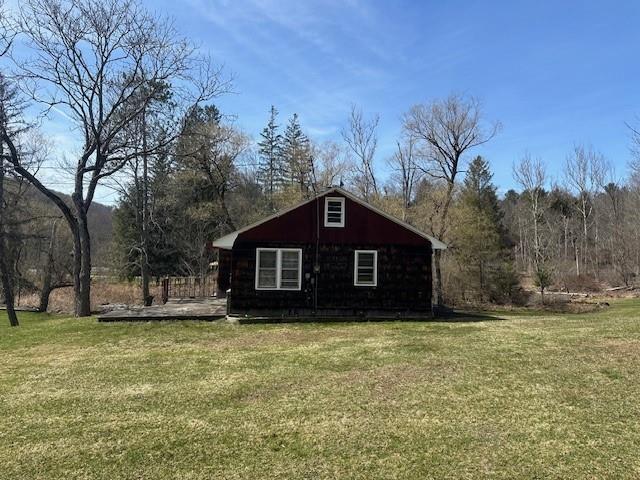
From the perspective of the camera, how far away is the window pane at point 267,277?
592 inches

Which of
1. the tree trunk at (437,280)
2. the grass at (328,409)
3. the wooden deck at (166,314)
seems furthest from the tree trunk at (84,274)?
the tree trunk at (437,280)

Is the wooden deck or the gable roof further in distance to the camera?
the gable roof

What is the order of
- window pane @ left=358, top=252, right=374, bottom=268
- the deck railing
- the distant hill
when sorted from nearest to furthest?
window pane @ left=358, top=252, right=374, bottom=268 < the deck railing < the distant hill

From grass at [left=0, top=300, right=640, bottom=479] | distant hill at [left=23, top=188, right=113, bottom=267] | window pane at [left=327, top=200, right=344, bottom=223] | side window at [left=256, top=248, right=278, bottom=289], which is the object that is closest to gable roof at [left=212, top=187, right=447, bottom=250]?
window pane at [left=327, top=200, right=344, bottom=223]

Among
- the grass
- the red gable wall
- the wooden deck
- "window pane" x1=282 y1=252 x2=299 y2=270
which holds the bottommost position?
the grass

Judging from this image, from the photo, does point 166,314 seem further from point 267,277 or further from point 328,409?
point 328,409

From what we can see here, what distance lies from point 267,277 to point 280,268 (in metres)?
0.50

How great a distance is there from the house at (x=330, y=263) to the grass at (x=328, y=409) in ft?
14.6

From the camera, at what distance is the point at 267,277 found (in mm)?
15094

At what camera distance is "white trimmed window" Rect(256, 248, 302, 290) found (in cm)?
1505

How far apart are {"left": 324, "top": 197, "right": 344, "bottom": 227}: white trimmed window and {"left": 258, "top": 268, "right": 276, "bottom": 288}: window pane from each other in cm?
234

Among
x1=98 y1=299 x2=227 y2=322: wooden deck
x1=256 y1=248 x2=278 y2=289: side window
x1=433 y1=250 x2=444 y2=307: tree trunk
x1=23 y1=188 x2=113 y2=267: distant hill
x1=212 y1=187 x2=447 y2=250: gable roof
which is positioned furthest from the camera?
x1=23 y1=188 x2=113 y2=267: distant hill

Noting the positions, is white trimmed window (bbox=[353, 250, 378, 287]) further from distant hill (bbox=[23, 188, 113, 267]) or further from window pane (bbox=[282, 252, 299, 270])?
distant hill (bbox=[23, 188, 113, 267])

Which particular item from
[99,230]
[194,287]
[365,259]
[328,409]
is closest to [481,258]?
[365,259]
